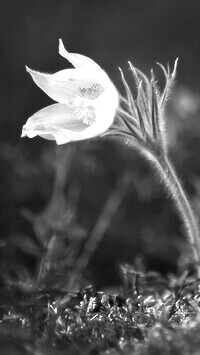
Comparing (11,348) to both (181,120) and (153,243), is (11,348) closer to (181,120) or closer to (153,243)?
(153,243)

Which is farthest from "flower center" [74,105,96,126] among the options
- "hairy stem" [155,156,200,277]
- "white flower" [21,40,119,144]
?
"hairy stem" [155,156,200,277]

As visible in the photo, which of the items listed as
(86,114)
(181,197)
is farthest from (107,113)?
(181,197)

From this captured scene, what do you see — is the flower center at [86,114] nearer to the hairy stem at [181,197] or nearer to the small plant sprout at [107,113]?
the small plant sprout at [107,113]

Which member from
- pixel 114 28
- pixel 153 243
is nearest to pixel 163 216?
pixel 153 243

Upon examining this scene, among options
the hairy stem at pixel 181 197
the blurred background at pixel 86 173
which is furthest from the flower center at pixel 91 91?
the blurred background at pixel 86 173

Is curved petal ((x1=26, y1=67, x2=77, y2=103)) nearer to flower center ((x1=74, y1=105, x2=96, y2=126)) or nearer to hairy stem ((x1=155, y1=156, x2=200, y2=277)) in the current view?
flower center ((x1=74, y1=105, x2=96, y2=126))

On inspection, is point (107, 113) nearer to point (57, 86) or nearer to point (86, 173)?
point (57, 86)
